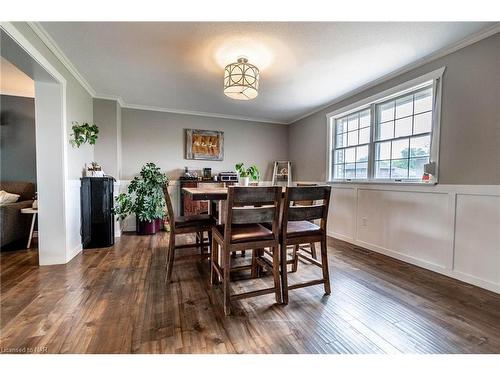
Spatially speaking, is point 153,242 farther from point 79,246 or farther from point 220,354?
point 220,354

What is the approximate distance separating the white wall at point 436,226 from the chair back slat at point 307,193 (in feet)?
4.87

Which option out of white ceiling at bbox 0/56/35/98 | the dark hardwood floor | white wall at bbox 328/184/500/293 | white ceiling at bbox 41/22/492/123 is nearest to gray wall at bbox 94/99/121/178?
white ceiling at bbox 41/22/492/123

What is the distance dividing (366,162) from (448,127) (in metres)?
1.12

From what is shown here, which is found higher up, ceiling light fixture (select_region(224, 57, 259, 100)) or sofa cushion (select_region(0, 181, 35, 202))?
ceiling light fixture (select_region(224, 57, 259, 100))

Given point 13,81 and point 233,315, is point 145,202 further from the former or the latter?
point 233,315

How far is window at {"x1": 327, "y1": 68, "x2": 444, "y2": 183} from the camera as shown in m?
2.50

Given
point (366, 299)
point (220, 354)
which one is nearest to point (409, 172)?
point (366, 299)

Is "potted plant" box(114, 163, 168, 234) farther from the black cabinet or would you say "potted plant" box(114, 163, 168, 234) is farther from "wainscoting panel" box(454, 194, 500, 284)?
"wainscoting panel" box(454, 194, 500, 284)

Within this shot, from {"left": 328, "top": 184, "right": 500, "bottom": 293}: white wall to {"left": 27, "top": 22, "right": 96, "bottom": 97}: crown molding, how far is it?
13.3 ft

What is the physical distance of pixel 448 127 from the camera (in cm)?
228

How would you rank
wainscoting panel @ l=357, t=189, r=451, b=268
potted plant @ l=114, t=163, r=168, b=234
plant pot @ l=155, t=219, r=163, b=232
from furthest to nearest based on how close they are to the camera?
plant pot @ l=155, t=219, r=163, b=232 → potted plant @ l=114, t=163, r=168, b=234 → wainscoting panel @ l=357, t=189, r=451, b=268

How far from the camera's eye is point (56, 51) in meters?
2.34

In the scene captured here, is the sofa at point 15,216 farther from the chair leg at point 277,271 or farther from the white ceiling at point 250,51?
the chair leg at point 277,271

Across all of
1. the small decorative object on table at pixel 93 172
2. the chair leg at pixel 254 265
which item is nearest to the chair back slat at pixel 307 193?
the chair leg at pixel 254 265
